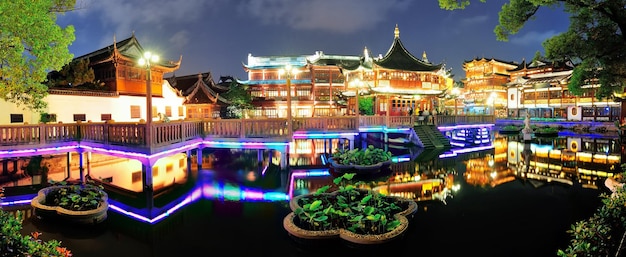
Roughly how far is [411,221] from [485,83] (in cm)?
6275

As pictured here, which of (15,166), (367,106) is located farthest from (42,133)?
(367,106)

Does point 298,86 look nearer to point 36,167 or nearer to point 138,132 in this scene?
point 36,167

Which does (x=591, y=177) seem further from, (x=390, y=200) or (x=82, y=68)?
(x=82, y=68)

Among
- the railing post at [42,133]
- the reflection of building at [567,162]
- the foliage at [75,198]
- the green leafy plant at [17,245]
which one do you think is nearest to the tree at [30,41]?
the railing post at [42,133]

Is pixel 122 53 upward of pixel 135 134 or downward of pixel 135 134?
upward

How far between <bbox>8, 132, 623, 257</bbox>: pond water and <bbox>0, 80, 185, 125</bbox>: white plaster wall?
948cm

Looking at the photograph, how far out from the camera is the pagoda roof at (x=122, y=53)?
924 inches

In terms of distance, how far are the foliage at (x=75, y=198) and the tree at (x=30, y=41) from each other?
434 cm

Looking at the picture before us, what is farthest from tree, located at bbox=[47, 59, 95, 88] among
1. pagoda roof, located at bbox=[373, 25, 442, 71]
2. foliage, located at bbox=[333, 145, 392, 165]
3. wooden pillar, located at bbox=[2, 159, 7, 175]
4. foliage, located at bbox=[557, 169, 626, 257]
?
foliage, located at bbox=[557, 169, 626, 257]

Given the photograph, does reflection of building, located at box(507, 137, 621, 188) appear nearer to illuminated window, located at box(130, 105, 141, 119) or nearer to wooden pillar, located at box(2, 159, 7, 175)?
wooden pillar, located at box(2, 159, 7, 175)

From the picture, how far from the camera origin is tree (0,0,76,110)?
1036 centimetres

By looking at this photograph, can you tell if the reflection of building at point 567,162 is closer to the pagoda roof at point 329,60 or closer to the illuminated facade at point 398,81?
the illuminated facade at point 398,81

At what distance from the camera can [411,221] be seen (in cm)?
926

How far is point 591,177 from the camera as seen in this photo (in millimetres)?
14844
